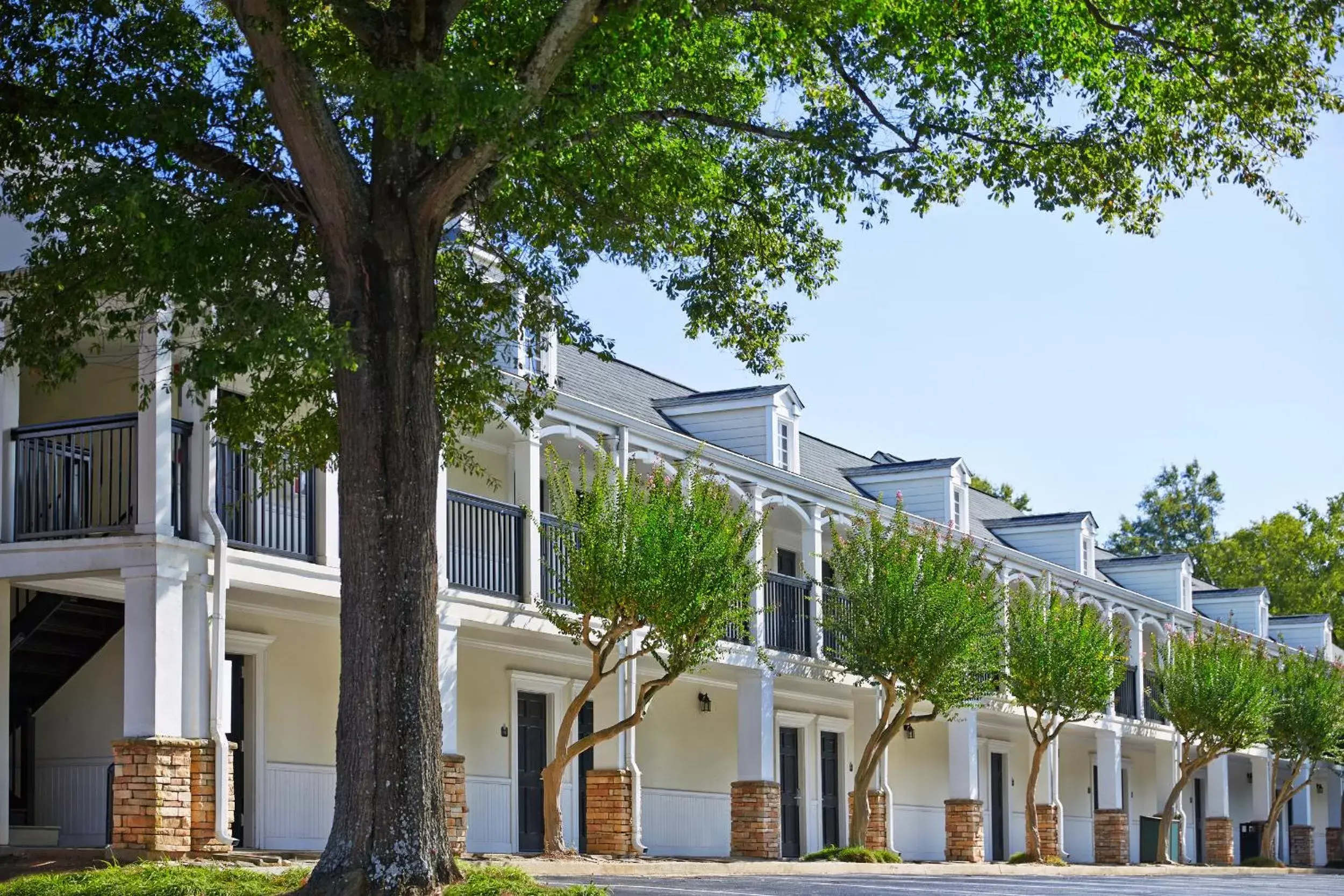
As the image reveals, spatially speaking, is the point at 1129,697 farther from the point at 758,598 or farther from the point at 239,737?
the point at 239,737

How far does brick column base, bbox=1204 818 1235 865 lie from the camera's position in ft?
136

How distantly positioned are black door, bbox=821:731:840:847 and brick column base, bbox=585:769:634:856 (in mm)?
9155

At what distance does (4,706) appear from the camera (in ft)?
55.7

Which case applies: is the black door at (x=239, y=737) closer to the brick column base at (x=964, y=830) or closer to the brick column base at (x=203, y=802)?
the brick column base at (x=203, y=802)

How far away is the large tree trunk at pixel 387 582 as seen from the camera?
11859 millimetres

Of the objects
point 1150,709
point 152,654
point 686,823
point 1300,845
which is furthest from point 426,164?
point 1300,845

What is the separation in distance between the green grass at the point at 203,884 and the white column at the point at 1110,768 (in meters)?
25.6

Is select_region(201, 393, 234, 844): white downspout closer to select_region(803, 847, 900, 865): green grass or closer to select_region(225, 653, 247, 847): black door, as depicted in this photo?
select_region(225, 653, 247, 847): black door

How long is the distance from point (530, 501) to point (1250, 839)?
31405 mm

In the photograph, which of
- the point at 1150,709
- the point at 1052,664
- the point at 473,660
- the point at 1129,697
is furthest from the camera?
the point at 1150,709

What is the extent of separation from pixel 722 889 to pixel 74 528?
6761 mm

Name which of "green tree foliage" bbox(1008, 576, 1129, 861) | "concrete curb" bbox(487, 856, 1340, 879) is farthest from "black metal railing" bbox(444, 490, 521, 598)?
"green tree foliage" bbox(1008, 576, 1129, 861)

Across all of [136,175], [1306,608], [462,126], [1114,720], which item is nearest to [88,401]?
[136,175]

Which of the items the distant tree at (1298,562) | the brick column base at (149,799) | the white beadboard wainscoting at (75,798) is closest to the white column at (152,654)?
the brick column base at (149,799)
